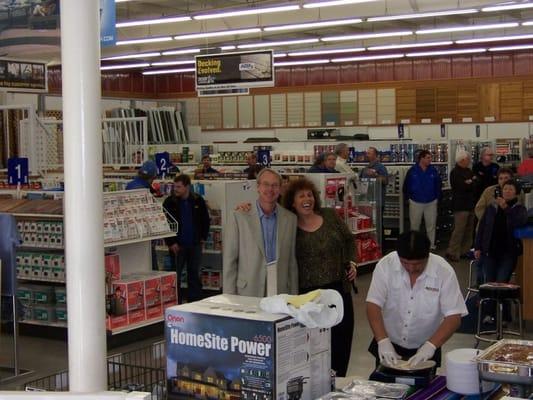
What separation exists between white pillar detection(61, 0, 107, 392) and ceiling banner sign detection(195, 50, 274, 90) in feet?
34.4

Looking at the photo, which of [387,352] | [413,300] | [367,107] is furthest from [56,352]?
[367,107]

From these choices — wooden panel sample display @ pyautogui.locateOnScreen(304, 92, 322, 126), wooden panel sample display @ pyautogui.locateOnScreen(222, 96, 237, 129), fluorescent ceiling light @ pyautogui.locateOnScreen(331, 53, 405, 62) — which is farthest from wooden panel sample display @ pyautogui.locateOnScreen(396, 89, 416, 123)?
wooden panel sample display @ pyautogui.locateOnScreen(222, 96, 237, 129)

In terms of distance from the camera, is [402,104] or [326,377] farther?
[402,104]

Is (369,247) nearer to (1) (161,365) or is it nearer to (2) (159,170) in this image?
(2) (159,170)

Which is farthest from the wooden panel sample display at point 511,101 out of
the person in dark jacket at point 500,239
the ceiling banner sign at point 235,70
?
the person in dark jacket at point 500,239

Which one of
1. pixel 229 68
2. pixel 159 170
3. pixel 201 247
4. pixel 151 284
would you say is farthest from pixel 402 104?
pixel 151 284

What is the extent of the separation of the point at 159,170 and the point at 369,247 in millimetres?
3379

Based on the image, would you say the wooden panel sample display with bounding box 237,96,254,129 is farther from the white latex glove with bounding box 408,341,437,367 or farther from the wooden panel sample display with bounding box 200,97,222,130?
the white latex glove with bounding box 408,341,437,367

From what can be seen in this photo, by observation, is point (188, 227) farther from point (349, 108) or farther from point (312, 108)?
point (312, 108)

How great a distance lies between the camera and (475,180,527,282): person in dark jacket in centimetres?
872

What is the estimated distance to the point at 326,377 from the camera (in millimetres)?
2990

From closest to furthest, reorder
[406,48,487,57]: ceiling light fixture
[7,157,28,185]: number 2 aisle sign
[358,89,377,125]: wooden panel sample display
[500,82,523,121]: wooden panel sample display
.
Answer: [7,157,28,185]: number 2 aisle sign < [500,82,523,121]: wooden panel sample display < [406,48,487,57]: ceiling light fixture < [358,89,377,125]: wooden panel sample display

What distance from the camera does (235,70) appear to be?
541 inches

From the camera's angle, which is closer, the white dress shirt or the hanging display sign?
the white dress shirt
